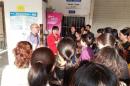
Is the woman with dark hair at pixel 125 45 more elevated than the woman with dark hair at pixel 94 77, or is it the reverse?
the woman with dark hair at pixel 94 77

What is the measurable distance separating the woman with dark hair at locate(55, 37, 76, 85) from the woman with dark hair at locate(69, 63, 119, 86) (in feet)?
3.52

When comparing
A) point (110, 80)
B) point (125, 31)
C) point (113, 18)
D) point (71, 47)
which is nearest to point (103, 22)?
point (113, 18)

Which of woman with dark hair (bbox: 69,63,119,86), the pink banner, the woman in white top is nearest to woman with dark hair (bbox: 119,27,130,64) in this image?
the woman in white top

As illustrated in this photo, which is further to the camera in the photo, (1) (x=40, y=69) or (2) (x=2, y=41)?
(2) (x=2, y=41)

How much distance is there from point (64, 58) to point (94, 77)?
1.31 m

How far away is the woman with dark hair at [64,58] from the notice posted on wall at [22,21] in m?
3.08

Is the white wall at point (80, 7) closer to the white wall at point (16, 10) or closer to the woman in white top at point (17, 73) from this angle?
the white wall at point (16, 10)

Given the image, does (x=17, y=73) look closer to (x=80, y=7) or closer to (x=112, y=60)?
(x=112, y=60)

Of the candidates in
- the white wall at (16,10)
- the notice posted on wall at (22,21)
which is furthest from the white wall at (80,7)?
the notice posted on wall at (22,21)

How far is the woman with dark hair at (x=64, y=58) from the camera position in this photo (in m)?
2.05

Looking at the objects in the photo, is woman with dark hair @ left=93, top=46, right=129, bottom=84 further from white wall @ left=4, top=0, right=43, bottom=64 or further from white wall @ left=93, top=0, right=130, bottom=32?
white wall @ left=93, top=0, right=130, bottom=32

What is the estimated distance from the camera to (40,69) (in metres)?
1.52

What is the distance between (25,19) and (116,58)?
3.76 meters

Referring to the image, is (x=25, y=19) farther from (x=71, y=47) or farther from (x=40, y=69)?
(x=40, y=69)
